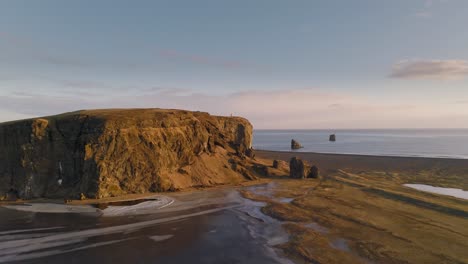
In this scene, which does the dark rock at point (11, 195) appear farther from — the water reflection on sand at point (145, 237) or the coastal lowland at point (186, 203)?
the water reflection on sand at point (145, 237)

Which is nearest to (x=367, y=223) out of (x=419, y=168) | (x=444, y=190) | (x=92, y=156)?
(x=444, y=190)

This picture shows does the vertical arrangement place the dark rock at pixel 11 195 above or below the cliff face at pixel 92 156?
below

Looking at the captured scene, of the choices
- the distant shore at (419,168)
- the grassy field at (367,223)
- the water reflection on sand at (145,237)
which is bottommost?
the water reflection on sand at (145,237)

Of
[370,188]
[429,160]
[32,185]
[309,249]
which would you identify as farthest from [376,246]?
[429,160]

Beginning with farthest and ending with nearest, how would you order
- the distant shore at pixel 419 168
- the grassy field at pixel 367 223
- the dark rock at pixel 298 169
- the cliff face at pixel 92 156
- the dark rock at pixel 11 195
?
the distant shore at pixel 419 168, the dark rock at pixel 298 169, the cliff face at pixel 92 156, the dark rock at pixel 11 195, the grassy field at pixel 367 223

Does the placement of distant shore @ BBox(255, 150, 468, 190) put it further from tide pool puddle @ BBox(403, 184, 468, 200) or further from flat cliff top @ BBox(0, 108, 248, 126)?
flat cliff top @ BBox(0, 108, 248, 126)

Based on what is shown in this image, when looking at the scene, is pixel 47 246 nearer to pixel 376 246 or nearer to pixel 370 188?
pixel 376 246

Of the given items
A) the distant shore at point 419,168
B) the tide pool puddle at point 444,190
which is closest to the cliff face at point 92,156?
the distant shore at point 419,168
